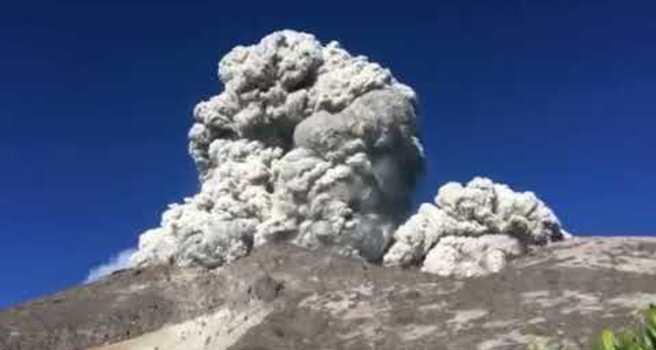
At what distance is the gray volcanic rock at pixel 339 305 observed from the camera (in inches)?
1538

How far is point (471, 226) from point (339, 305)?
19.9 metres

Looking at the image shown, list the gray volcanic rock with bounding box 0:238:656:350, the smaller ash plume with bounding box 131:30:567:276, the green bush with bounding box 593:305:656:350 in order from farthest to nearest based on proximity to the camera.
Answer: the smaller ash plume with bounding box 131:30:567:276
the gray volcanic rock with bounding box 0:238:656:350
the green bush with bounding box 593:305:656:350

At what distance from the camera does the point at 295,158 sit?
2562 inches

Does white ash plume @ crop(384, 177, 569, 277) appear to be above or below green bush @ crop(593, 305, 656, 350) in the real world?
above

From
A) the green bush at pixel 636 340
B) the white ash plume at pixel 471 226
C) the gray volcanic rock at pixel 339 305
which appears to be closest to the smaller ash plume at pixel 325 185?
the white ash plume at pixel 471 226

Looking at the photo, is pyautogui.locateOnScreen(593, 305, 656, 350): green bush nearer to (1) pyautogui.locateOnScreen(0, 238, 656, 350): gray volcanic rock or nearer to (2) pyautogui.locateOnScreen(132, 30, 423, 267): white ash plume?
(1) pyautogui.locateOnScreen(0, 238, 656, 350): gray volcanic rock

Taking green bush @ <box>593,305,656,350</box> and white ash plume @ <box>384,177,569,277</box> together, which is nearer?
green bush @ <box>593,305,656,350</box>

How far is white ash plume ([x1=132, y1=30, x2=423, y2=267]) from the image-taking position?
62375mm

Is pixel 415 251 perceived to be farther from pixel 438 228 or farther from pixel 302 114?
pixel 302 114

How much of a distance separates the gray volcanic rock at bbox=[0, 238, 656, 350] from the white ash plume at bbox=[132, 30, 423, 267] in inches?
181

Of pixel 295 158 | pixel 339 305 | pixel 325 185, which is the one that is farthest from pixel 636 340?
pixel 295 158

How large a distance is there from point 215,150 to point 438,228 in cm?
1547

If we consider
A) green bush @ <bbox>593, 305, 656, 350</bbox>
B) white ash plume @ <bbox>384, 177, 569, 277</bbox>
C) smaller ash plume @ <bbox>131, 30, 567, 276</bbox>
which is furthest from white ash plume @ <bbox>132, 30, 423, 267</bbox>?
green bush @ <bbox>593, 305, 656, 350</bbox>

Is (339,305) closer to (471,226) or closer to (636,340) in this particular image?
(471,226)
